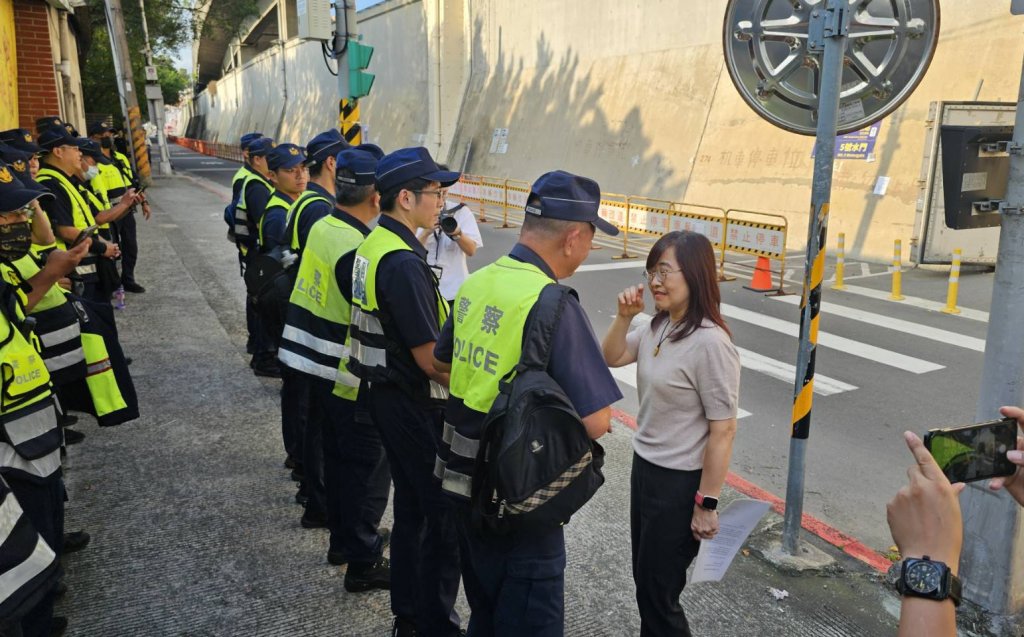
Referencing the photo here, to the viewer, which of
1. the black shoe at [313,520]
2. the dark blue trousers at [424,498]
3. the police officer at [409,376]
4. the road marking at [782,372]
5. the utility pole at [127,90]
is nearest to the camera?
the police officer at [409,376]

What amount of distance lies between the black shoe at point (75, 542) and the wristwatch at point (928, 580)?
13.6 ft

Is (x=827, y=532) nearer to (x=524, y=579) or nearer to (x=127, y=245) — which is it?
(x=524, y=579)

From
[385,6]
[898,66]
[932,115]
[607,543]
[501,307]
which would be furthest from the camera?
[385,6]

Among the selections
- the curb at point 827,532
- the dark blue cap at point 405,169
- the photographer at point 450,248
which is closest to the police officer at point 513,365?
the dark blue cap at point 405,169

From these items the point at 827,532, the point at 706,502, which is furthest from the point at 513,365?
the point at 827,532

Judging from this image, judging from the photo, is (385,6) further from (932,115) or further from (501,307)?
(501,307)

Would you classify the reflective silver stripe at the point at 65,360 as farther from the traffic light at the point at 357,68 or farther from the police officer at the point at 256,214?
the traffic light at the point at 357,68

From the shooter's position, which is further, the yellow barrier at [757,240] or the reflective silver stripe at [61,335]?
the yellow barrier at [757,240]

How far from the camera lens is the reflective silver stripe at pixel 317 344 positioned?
151 inches

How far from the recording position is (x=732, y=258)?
14.5 meters

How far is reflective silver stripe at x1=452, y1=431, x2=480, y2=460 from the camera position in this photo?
8.29ft

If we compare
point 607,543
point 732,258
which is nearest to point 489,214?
point 732,258

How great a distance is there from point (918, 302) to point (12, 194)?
10750mm

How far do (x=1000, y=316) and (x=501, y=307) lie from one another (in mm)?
2497
